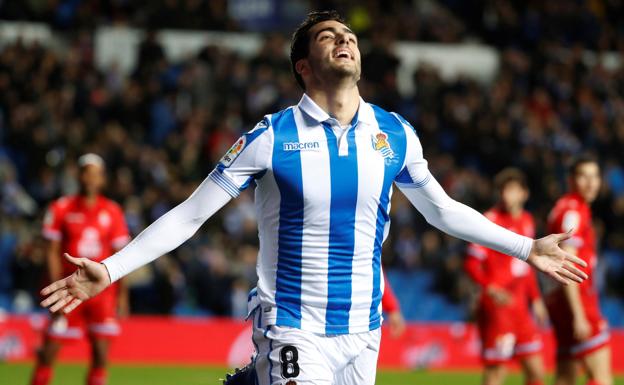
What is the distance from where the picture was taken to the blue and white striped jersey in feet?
15.6

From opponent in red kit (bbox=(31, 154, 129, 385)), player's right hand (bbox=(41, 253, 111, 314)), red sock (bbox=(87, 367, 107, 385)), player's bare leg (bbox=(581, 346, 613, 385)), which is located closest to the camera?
player's right hand (bbox=(41, 253, 111, 314))

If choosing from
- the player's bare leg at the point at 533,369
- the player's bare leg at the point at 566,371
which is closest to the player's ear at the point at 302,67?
the player's bare leg at the point at 566,371

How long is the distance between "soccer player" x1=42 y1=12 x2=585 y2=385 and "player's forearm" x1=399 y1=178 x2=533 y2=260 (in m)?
0.09

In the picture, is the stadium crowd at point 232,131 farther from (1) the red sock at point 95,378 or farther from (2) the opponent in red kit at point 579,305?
(2) the opponent in red kit at point 579,305

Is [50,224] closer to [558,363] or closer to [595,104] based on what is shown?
[558,363]

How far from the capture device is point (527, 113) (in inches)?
772

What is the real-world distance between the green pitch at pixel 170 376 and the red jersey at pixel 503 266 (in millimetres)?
3412

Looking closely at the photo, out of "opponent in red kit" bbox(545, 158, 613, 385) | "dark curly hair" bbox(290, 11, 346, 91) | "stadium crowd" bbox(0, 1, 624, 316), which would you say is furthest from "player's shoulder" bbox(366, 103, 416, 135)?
"stadium crowd" bbox(0, 1, 624, 316)

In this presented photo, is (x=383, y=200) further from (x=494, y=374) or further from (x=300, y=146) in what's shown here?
(x=494, y=374)

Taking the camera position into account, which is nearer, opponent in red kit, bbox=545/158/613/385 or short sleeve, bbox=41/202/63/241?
opponent in red kit, bbox=545/158/613/385

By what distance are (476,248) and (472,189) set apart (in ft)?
24.9

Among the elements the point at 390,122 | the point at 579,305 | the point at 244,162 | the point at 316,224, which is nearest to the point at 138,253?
the point at 244,162

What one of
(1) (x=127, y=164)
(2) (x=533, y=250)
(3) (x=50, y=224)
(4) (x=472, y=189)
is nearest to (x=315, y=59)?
(2) (x=533, y=250)

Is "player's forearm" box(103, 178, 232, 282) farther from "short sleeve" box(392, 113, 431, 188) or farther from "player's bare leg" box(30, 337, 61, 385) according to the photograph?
"player's bare leg" box(30, 337, 61, 385)
